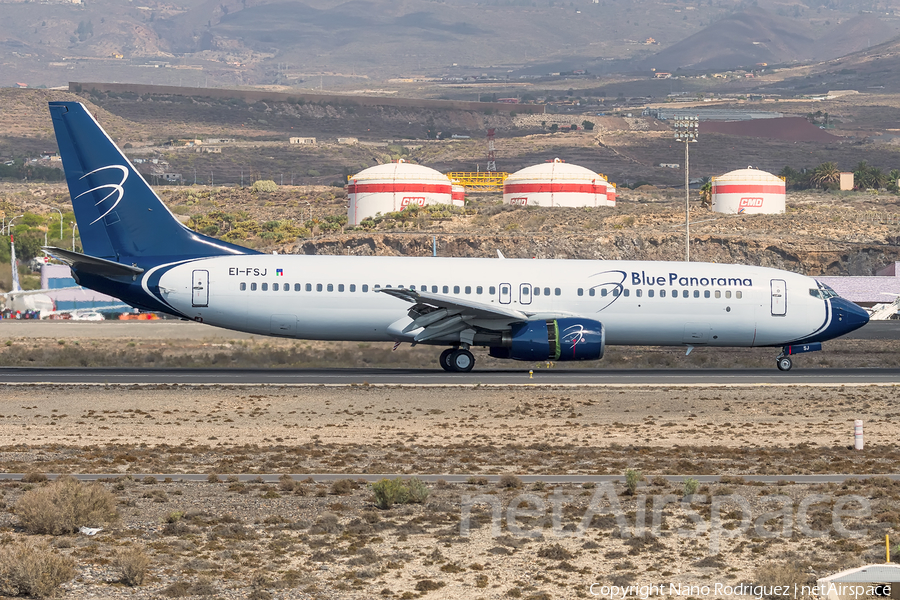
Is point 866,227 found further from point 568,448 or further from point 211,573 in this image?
point 211,573

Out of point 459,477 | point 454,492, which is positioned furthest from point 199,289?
point 454,492

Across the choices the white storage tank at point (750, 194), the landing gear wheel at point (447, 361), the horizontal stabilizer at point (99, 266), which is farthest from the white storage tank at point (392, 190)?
the horizontal stabilizer at point (99, 266)

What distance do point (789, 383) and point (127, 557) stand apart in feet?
87.8

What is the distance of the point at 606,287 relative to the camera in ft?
125

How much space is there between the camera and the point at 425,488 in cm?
1848

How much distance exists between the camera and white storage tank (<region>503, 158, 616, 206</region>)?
11888 cm

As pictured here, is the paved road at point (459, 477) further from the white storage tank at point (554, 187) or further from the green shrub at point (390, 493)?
the white storage tank at point (554, 187)

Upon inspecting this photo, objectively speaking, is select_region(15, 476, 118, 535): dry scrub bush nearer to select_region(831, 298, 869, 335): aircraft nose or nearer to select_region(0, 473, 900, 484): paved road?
select_region(0, 473, 900, 484): paved road

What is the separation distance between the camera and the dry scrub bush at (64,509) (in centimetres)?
1612

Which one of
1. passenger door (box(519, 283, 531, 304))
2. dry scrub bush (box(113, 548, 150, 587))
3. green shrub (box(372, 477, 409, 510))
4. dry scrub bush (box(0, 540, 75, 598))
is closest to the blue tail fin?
passenger door (box(519, 283, 531, 304))

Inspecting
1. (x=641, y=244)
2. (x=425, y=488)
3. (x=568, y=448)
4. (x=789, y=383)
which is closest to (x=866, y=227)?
(x=641, y=244)

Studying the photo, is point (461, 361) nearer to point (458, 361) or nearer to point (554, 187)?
point (458, 361)

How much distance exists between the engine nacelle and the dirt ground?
3812 mm

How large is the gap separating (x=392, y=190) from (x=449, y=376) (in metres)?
78.2
